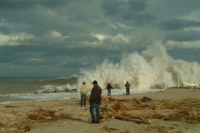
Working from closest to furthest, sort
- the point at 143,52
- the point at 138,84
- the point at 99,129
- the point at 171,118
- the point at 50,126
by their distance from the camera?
the point at 99,129, the point at 50,126, the point at 171,118, the point at 138,84, the point at 143,52

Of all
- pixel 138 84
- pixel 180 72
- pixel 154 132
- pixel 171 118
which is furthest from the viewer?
pixel 180 72

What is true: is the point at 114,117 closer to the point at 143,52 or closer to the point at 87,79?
the point at 87,79

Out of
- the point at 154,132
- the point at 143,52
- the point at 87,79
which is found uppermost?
the point at 143,52

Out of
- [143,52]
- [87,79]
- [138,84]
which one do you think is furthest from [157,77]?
[87,79]

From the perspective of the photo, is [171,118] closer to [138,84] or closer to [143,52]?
[138,84]

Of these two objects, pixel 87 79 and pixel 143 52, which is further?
pixel 143 52

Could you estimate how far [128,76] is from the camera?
4566 cm

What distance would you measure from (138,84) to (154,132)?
36.7m

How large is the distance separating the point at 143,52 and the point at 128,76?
44.3 feet

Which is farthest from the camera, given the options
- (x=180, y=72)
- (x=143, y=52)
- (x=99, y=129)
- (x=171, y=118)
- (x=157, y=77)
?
(x=143, y=52)

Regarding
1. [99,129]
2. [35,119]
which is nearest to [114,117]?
[99,129]

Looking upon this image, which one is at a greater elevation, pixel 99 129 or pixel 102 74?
pixel 102 74

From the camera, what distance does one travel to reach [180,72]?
169ft

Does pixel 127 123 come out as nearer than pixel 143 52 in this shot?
Yes
